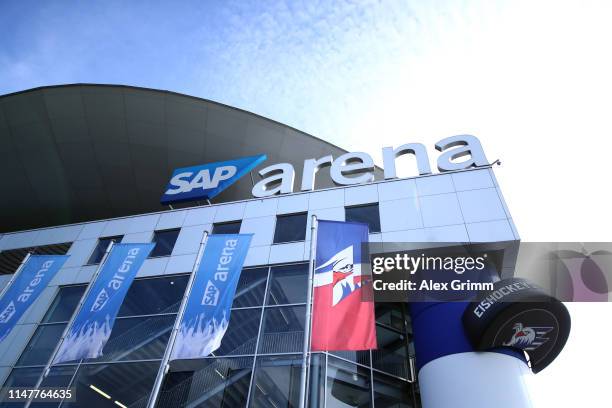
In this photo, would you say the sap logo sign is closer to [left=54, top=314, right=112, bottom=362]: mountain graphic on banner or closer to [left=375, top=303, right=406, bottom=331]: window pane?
[left=54, top=314, right=112, bottom=362]: mountain graphic on banner

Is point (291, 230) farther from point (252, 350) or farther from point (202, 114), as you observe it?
point (202, 114)

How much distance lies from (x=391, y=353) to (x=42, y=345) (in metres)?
14.3

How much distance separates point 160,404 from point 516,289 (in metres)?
11.9

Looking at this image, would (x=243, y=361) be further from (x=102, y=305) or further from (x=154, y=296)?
(x=154, y=296)

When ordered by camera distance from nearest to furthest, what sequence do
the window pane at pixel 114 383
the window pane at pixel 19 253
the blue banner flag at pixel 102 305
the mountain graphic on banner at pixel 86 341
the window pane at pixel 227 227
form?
the mountain graphic on banner at pixel 86 341, the blue banner flag at pixel 102 305, the window pane at pixel 114 383, the window pane at pixel 227 227, the window pane at pixel 19 253

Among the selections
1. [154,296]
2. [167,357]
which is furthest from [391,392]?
[154,296]

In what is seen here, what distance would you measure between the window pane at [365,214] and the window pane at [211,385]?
730 centimetres

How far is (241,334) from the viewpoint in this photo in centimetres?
1454

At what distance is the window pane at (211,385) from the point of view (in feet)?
41.5

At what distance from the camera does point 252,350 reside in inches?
541

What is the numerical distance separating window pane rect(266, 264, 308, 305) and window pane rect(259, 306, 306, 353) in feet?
1.44

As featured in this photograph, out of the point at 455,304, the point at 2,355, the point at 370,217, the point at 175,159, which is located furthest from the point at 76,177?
the point at 455,304

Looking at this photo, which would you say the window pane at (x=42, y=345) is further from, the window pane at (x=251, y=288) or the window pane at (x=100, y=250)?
the window pane at (x=251, y=288)

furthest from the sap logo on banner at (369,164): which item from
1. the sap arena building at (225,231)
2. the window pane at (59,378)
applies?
the window pane at (59,378)
